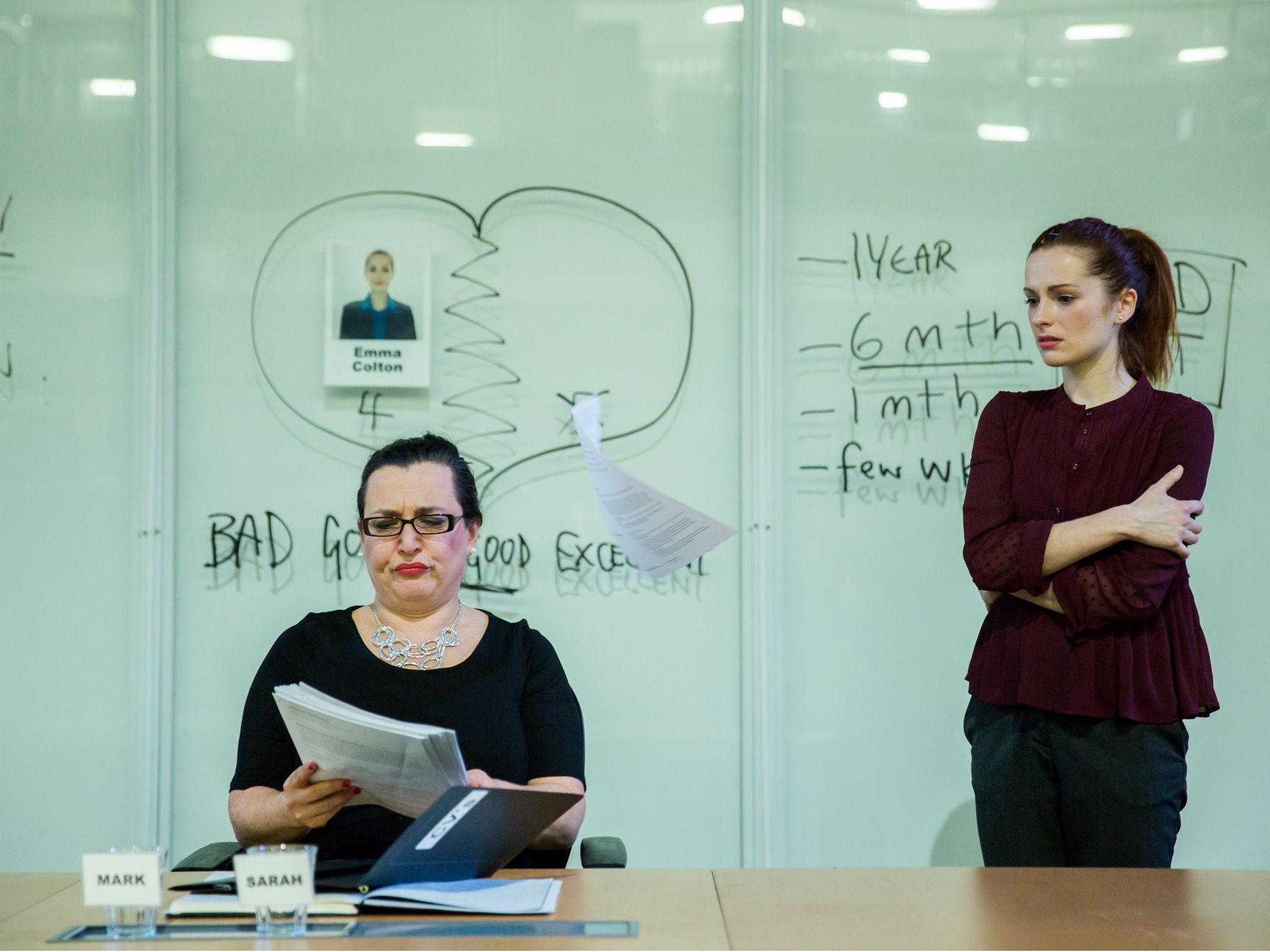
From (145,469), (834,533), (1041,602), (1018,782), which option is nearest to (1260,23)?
(834,533)

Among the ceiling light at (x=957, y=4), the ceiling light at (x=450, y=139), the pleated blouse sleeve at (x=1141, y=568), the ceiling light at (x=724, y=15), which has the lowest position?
the pleated blouse sleeve at (x=1141, y=568)

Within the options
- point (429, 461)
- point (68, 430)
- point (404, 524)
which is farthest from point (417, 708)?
point (68, 430)

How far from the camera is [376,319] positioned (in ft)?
9.43

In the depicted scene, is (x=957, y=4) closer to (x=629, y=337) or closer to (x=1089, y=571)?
(x=629, y=337)

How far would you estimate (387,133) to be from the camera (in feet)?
9.53

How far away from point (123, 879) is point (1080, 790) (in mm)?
1435

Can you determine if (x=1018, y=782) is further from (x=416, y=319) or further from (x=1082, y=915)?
(x=416, y=319)

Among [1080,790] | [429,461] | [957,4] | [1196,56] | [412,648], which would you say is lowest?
[1080,790]

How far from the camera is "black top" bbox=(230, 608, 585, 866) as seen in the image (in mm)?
1816

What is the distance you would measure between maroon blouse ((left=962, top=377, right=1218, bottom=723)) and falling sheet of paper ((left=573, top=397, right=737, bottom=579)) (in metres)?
0.50

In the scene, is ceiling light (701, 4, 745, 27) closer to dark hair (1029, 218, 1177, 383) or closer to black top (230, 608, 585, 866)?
dark hair (1029, 218, 1177, 383)

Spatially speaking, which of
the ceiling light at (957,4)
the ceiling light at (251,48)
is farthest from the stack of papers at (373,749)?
the ceiling light at (957,4)

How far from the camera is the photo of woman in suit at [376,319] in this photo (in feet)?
9.41

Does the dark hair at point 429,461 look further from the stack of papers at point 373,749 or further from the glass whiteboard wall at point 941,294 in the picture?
the glass whiteboard wall at point 941,294
